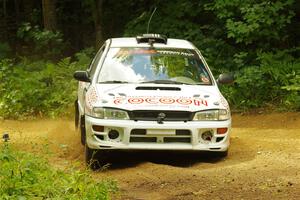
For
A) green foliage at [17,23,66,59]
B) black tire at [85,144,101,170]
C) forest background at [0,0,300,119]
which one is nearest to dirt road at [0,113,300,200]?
black tire at [85,144,101,170]

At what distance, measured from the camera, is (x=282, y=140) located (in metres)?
10.3

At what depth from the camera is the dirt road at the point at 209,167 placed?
6711mm

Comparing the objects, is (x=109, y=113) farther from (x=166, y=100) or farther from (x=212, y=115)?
(x=212, y=115)

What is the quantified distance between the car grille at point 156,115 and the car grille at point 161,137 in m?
0.16

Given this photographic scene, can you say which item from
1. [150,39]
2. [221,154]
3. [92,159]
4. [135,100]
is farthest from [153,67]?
[92,159]

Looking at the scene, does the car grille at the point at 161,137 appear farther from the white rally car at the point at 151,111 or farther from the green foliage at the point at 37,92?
the green foliage at the point at 37,92

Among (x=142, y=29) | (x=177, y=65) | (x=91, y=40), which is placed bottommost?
(x=91, y=40)

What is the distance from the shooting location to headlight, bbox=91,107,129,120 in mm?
7891

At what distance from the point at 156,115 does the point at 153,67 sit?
1271 millimetres

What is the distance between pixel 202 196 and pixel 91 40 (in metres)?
17.2

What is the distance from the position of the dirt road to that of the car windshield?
3.55ft

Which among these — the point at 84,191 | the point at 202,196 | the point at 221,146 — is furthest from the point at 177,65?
the point at 84,191

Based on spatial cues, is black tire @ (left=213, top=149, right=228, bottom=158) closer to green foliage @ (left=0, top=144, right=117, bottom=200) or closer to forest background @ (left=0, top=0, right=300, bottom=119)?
green foliage @ (left=0, top=144, right=117, bottom=200)

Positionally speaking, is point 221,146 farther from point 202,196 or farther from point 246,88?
point 246,88
